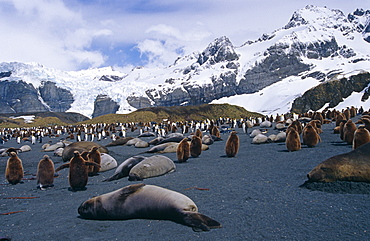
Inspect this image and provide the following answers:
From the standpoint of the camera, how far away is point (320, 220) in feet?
12.3

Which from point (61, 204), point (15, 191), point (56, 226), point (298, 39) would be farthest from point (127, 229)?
point (298, 39)

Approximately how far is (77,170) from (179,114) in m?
61.9

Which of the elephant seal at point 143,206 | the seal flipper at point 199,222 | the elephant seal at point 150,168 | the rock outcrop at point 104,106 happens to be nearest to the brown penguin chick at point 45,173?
the elephant seal at point 150,168

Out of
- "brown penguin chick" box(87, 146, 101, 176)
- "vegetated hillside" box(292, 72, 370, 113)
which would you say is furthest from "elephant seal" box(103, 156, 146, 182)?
"vegetated hillside" box(292, 72, 370, 113)

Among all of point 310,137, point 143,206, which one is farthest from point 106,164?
point 310,137

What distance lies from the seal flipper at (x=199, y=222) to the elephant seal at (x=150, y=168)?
3588 mm

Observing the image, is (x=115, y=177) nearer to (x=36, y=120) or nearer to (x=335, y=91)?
(x=335, y=91)

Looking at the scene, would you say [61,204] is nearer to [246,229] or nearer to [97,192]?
[97,192]

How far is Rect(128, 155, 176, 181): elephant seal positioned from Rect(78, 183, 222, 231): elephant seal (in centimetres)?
263

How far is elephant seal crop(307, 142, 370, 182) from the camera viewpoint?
4.77m

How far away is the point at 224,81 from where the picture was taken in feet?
577

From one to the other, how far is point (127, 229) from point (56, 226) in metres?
1.10

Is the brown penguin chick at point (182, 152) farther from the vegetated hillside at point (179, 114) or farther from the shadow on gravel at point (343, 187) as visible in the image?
the vegetated hillside at point (179, 114)

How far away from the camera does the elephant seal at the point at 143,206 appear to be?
158 inches
